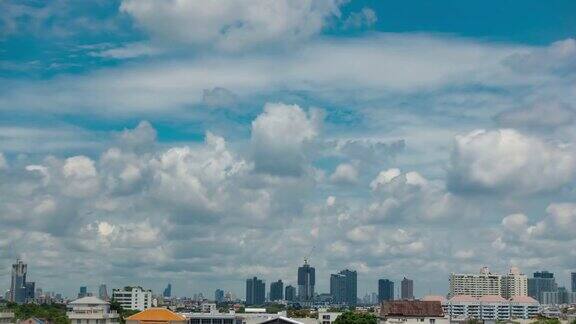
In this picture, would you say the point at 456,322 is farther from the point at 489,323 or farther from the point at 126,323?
the point at 126,323

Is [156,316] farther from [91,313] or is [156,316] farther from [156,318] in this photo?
[91,313]

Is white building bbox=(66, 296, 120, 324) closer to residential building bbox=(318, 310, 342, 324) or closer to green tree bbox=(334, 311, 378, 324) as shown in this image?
Answer: green tree bbox=(334, 311, 378, 324)

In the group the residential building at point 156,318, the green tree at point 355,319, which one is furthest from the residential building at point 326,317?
the residential building at point 156,318

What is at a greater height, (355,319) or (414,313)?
(414,313)

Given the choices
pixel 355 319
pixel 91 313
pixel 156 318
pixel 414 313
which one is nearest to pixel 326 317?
pixel 414 313

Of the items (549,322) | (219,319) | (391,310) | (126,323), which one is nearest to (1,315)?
(126,323)

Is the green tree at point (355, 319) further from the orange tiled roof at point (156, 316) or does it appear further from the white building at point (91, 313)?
the white building at point (91, 313)
